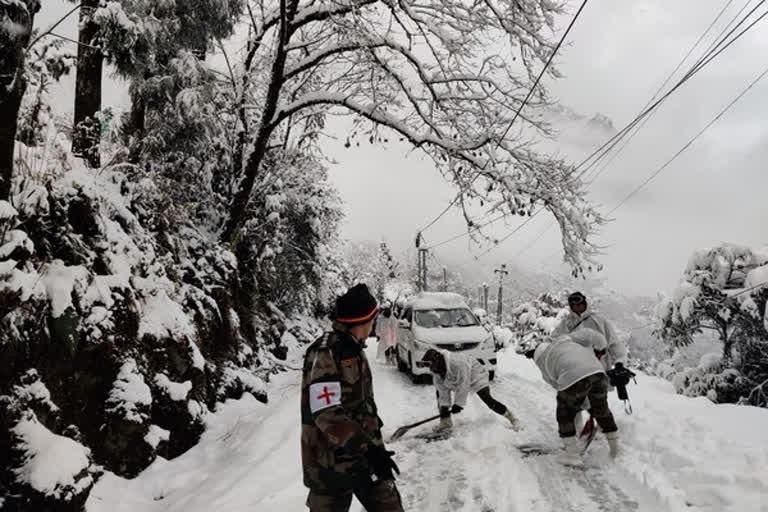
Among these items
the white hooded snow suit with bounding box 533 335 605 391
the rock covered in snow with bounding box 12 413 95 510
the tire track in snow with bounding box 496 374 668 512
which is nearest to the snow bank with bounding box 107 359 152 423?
the rock covered in snow with bounding box 12 413 95 510

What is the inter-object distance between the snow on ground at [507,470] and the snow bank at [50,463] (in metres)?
0.70

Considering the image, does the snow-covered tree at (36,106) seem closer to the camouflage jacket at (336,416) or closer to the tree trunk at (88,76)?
the tree trunk at (88,76)

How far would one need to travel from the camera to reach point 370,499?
2795 millimetres

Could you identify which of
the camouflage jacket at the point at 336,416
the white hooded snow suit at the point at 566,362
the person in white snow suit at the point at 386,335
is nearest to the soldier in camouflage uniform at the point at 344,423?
the camouflage jacket at the point at 336,416

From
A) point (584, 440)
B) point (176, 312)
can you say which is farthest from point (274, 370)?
point (584, 440)

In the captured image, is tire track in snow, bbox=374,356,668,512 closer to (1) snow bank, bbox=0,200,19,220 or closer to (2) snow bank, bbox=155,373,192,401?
(2) snow bank, bbox=155,373,192,401

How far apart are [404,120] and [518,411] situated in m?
5.52

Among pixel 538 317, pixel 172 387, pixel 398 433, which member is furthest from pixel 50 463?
pixel 538 317

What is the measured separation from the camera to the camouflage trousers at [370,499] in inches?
109

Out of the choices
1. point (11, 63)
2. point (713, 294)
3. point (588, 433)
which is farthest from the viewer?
point (713, 294)

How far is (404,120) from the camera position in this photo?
9.02 metres

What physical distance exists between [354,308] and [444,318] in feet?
29.4

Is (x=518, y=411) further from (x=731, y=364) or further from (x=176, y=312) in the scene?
(x=731, y=364)

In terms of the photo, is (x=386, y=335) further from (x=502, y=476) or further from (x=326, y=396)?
(x=326, y=396)
